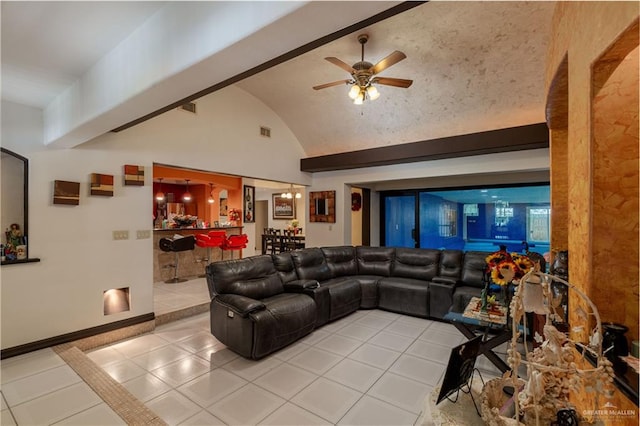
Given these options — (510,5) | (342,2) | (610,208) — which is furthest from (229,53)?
(510,5)

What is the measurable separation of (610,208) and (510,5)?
2531 mm

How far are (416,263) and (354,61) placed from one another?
332cm

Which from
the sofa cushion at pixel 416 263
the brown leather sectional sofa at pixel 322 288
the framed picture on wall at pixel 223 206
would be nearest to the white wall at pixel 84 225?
the brown leather sectional sofa at pixel 322 288

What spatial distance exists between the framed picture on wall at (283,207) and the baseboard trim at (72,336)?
26.2 ft

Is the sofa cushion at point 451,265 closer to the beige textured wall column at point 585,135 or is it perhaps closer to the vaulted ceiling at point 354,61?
the vaulted ceiling at point 354,61

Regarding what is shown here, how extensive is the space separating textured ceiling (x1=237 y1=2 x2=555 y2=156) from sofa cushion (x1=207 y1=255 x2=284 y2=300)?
2.84 m

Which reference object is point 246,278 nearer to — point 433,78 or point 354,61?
point 354,61

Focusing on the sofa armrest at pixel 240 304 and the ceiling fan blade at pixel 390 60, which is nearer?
the ceiling fan blade at pixel 390 60

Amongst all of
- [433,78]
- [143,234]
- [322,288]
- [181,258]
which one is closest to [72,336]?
[143,234]

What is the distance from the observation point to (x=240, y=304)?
3.21m

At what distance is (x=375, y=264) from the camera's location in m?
5.38

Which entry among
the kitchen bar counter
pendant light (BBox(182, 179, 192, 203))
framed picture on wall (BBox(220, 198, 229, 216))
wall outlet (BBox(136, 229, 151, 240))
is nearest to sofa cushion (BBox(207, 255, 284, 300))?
wall outlet (BBox(136, 229, 151, 240))

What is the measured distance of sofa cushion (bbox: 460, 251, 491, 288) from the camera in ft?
14.4

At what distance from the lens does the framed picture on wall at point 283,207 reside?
38.5 feet
